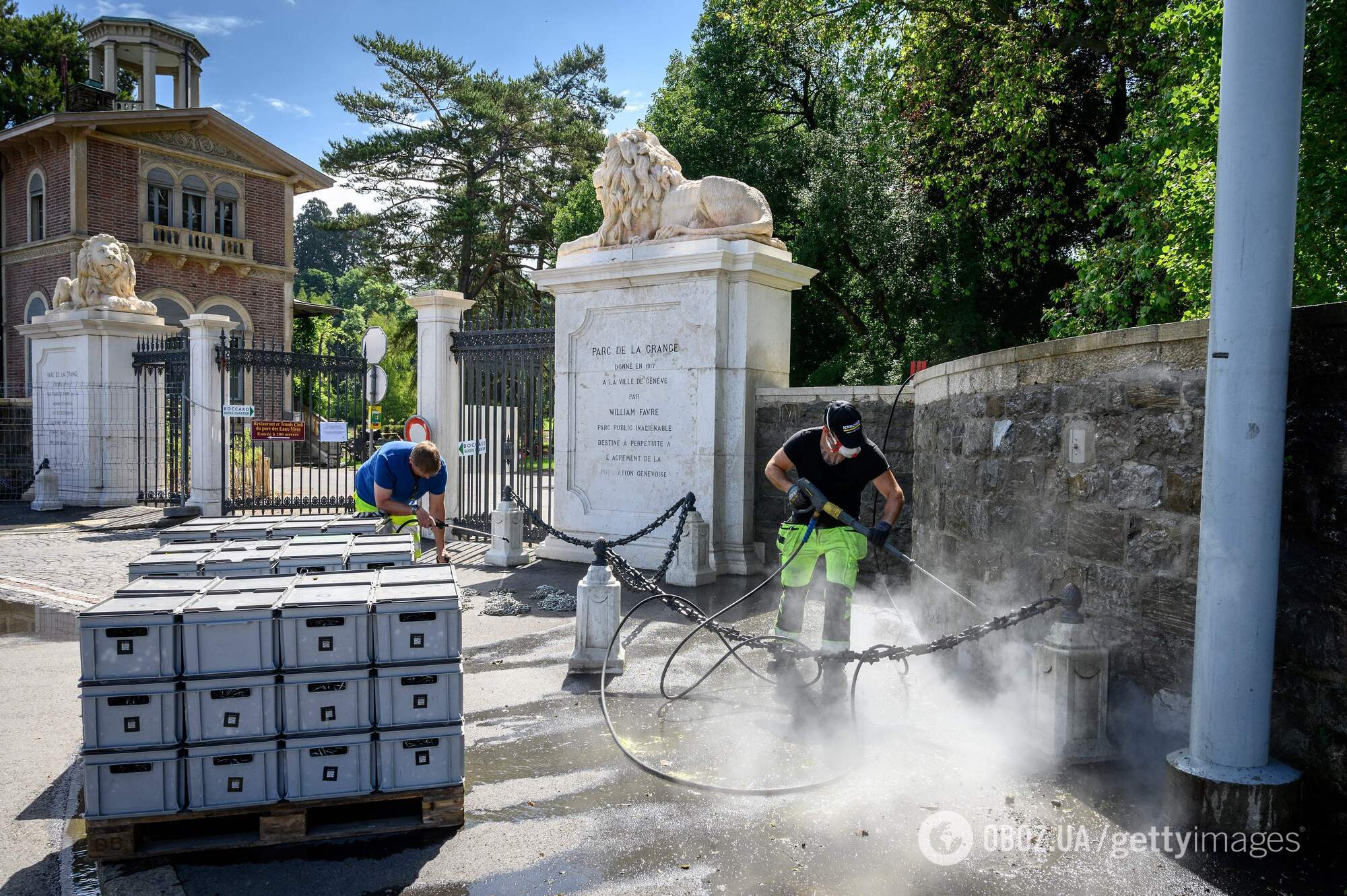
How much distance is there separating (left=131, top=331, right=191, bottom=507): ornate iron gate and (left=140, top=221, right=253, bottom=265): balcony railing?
13.2 meters

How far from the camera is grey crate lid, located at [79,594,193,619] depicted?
3.62 meters

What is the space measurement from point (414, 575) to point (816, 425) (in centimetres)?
618

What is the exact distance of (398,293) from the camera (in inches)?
1633

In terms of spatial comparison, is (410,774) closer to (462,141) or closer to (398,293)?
(462,141)

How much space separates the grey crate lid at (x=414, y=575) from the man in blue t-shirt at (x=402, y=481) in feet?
9.13

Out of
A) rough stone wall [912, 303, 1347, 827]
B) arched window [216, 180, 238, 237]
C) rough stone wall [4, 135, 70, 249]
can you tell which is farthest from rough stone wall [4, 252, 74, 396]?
rough stone wall [912, 303, 1347, 827]

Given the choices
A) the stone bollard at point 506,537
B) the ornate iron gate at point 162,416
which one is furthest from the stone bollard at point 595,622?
the ornate iron gate at point 162,416

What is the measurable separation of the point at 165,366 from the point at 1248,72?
16.8 m

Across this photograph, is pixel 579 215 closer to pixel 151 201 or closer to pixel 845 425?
pixel 151 201

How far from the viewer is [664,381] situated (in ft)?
34.2

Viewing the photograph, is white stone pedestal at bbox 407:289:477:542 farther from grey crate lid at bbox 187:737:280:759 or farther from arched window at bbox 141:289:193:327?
arched window at bbox 141:289:193:327

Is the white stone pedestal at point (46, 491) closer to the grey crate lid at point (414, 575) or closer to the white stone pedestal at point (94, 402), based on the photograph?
the white stone pedestal at point (94, 402)

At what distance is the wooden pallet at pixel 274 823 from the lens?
3615mm

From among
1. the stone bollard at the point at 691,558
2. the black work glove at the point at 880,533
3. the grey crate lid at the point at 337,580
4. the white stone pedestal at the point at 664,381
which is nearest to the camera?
the grey crate lid at the point at 337,580
